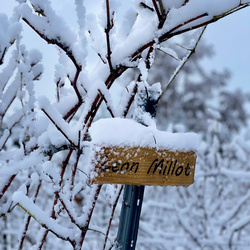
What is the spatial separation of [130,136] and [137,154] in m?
0.07

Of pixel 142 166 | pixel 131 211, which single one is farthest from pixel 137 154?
pixel 131 211

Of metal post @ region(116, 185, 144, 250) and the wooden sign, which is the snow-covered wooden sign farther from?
metal post @ region(116, 185, 144, 250)

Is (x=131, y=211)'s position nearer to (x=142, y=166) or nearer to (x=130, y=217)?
(x=130, y=217)

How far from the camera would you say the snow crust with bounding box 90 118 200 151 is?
1.11m

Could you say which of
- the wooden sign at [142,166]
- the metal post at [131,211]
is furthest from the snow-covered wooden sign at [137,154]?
the metal post at [131,211]

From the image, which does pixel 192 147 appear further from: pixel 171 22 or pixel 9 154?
pixel 9 154

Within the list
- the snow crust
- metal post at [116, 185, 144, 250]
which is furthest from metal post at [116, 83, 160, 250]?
the snow crust

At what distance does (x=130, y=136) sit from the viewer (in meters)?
1.16

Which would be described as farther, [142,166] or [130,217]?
[130,217]

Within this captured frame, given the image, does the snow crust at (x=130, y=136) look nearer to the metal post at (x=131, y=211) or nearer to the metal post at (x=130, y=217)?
the metal post at (x=131, y=211)

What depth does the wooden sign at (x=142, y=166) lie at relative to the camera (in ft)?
3.58

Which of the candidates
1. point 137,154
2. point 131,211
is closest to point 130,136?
point 137,154

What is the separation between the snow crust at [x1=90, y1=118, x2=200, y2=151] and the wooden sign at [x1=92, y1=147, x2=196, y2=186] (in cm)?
2

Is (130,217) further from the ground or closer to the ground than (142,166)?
closer to the ground
